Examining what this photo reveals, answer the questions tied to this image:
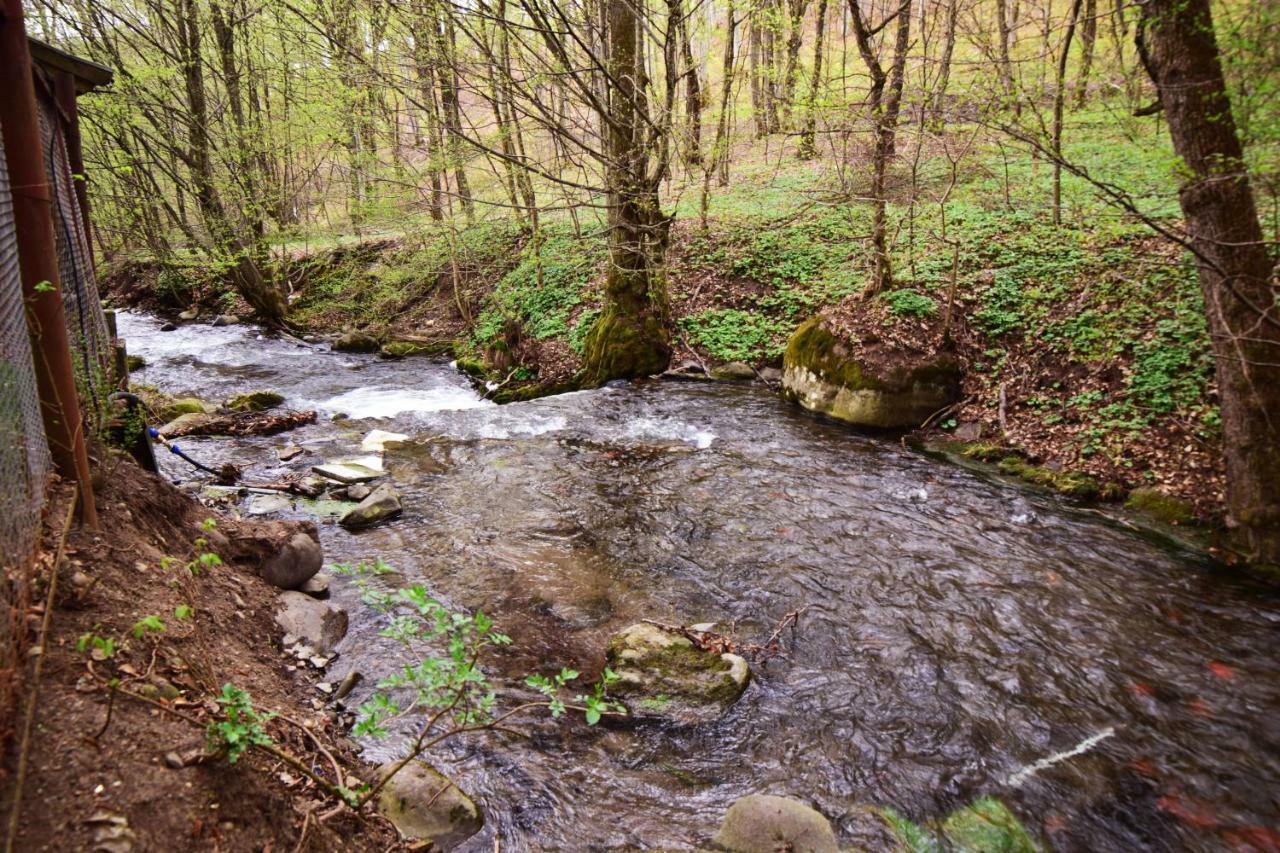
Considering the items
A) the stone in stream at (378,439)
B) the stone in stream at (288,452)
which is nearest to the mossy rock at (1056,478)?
the stone in stream at (378,439)

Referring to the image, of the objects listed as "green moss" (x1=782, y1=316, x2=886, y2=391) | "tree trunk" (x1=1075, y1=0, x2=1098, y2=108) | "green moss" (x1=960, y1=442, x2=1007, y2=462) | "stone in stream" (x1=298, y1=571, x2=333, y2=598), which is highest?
"tree trunk" (x1=1075, y1=0, x2=1098, y2=108)

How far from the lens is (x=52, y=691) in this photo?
91.4 inches

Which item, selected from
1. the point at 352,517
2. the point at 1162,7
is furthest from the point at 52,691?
the point at 1162,7

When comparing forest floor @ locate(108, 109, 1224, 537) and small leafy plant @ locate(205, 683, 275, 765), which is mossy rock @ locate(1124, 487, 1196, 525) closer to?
forest floor @ locate(108, 109, 1224, 537)

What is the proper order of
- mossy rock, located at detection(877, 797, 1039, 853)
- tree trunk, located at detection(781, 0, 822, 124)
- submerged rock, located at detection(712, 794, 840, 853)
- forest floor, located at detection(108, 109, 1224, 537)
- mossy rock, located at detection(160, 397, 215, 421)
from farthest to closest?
tree trunk, located at detection(781, 0, 822, 124) → mossy rock, located at detection(160, 397, 215, 421) → forest floor, located at detection(108, 109, 1224, 537) → mossy rock, located at detection(877, 797, 1039, 853) → submerged rock, located at detection(712, 794, 840, 853)

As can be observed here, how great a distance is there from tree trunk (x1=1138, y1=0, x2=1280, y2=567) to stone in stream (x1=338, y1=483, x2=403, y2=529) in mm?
7882

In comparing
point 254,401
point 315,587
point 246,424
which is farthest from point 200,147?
point 315,587

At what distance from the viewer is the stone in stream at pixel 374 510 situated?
22.2ft

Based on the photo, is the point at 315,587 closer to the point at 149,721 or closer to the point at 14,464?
the point at 14,464

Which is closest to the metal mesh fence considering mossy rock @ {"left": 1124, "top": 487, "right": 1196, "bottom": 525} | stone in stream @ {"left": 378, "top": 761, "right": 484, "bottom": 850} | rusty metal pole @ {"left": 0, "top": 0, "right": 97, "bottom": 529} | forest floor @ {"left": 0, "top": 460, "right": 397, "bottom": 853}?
rusty metal pole @ {"left": 0, "top": 0, "right": 97, "bottom": 529}

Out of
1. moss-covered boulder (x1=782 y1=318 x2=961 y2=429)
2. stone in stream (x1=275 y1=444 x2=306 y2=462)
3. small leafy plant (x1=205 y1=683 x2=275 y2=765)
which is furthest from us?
moss-covered boulder (x1=782 y1=318 x2=961 y2=429)

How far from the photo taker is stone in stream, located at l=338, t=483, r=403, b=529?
6758 millimetres

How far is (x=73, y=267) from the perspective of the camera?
494 centimetres

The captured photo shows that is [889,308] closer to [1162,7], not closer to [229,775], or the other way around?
[1162,7]
